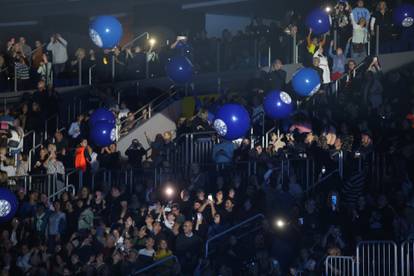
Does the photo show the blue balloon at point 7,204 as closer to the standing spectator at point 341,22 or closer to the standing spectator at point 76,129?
the standing spectator at point 76,129

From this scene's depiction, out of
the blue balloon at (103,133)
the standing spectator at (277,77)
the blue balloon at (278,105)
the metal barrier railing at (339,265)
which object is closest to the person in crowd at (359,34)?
the standing spectator at (277,77)

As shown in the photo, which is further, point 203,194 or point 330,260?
point 203,194

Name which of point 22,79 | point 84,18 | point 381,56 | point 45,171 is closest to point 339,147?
point 381,56

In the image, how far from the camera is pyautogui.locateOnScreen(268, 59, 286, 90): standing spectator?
2503 cm

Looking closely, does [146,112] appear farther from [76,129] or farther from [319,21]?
[319,21]

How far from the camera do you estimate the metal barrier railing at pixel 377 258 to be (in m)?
18.7

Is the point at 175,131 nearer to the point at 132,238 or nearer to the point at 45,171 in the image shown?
the point at 45,171

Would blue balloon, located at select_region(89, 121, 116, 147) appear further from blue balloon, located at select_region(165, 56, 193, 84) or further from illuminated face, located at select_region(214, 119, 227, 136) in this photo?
illuminated face, located at select_region(214, 119, 227, 136)

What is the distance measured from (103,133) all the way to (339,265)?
7.25 m

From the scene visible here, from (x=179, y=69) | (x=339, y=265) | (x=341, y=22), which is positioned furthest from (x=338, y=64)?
(x=339, y=265)

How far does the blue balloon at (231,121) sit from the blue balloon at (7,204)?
416cm

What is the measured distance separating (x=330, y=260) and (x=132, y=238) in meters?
4.55

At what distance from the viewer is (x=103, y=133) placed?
2470 cm

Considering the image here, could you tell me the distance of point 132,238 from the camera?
22.3m
